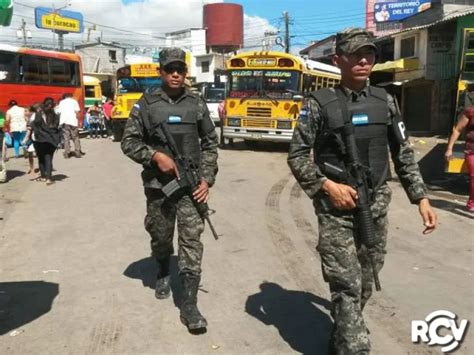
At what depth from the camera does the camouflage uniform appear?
3877mm

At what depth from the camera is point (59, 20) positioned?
5672 centimetres

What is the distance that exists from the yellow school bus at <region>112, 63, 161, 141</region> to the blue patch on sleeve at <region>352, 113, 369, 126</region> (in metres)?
17.4

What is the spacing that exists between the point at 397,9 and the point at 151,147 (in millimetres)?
31884

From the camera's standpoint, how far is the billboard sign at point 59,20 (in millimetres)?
55406

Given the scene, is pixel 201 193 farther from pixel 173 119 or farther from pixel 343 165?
pixel 343 165

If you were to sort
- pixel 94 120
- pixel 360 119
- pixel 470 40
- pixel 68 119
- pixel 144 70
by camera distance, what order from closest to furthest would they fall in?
pixel 360 119 → pixel 470 40 → pixel 68 119 → pixel 144 70 → pixel 94 120

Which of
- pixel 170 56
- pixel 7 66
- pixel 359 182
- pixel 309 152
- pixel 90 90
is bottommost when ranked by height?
pixel 359 182

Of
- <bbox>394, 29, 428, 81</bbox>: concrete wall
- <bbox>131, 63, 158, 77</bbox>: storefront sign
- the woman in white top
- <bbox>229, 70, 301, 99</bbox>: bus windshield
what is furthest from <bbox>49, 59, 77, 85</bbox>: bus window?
<bbox>394, 29, 428, 81</bbox>: concrete wall

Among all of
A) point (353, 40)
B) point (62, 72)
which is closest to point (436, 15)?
point (62, 72)

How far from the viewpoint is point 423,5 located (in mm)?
31766

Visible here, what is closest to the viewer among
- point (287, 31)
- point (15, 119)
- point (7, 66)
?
point (15, 119)

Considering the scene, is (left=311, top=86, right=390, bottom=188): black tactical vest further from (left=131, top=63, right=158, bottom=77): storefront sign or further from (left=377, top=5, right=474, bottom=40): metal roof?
(left=377, top=5, right=474, bottom=40): metal roof

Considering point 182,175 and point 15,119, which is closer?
point 182,175

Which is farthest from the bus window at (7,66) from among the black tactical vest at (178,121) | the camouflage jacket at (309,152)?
the camouflage jacket at (309,152)
